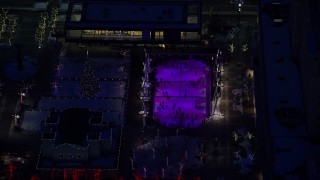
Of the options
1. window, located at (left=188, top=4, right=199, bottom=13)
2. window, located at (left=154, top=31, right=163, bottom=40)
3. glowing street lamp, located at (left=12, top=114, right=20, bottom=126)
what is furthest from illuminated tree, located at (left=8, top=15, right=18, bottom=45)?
window, located at (left=188, top=4, right=199, bottom=13)

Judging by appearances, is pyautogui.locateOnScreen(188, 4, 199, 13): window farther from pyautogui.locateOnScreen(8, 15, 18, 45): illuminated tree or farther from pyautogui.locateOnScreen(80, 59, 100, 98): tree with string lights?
pyautogui.locateOnScreen(8, 15, 18, 45): illuminated tree

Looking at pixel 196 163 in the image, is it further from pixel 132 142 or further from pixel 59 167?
pixel 59 167

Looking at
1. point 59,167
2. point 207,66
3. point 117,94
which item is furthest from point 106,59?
point 59,167

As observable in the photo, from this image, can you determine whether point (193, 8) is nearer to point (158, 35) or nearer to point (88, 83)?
point (158, 35)

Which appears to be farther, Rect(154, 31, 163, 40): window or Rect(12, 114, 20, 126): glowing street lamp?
Rect(154, 31, 163, 40): window

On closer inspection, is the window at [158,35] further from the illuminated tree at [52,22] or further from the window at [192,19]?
the illuminated tree at [52,22]

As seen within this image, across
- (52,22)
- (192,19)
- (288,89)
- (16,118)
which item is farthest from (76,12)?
(288,89)
